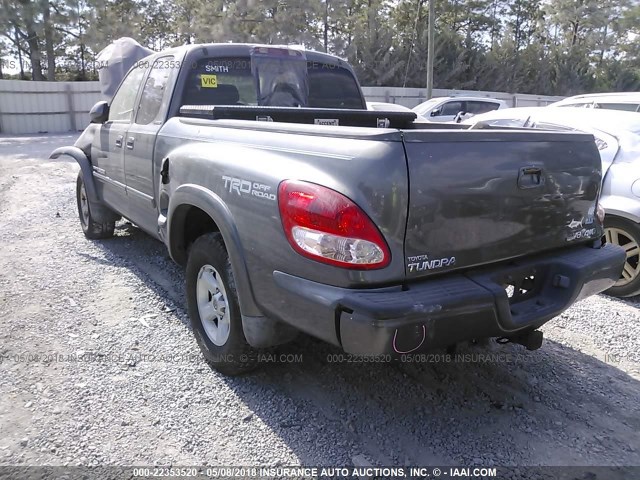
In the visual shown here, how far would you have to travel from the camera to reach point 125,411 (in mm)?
2932

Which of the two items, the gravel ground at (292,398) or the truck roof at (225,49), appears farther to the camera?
the truck roof at (225,49)

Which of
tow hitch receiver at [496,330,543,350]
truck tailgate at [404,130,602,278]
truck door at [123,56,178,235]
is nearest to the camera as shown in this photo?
truck tailgate at [404,130,602,278]

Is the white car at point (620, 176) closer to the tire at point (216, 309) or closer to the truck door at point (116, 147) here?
the tire at point (216, 309)

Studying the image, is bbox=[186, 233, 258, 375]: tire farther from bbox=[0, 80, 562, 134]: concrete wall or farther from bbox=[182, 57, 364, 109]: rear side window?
bbox=[0, 80, 562, 134]: concrete wall

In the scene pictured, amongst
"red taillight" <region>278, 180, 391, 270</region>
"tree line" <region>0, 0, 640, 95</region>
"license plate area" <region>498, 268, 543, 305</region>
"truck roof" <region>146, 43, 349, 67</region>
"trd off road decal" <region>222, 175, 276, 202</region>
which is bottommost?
"license plate area" <region>498, 268, 543, 305</region>

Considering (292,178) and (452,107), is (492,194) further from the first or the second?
(452,107)

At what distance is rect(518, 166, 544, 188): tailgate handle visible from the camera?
8.53 ft

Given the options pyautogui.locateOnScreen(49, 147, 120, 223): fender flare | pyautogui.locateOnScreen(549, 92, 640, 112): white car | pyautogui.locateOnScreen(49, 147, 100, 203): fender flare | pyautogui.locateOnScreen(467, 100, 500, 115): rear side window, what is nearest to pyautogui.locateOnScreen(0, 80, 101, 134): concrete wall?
pyautogui.locateOnScreen(467, 100, 500, 115): rear side window

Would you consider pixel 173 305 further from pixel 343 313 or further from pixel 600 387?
pixel 600 387

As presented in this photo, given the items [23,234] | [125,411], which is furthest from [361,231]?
[23,234]

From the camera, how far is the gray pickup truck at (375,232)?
225 cm

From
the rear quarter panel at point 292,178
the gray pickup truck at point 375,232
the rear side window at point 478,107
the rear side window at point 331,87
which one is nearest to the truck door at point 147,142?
the gray pickup truck at point 375,232

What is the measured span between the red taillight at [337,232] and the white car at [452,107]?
538 inches

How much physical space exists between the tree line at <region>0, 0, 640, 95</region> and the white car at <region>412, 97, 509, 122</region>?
1180 centimetres
